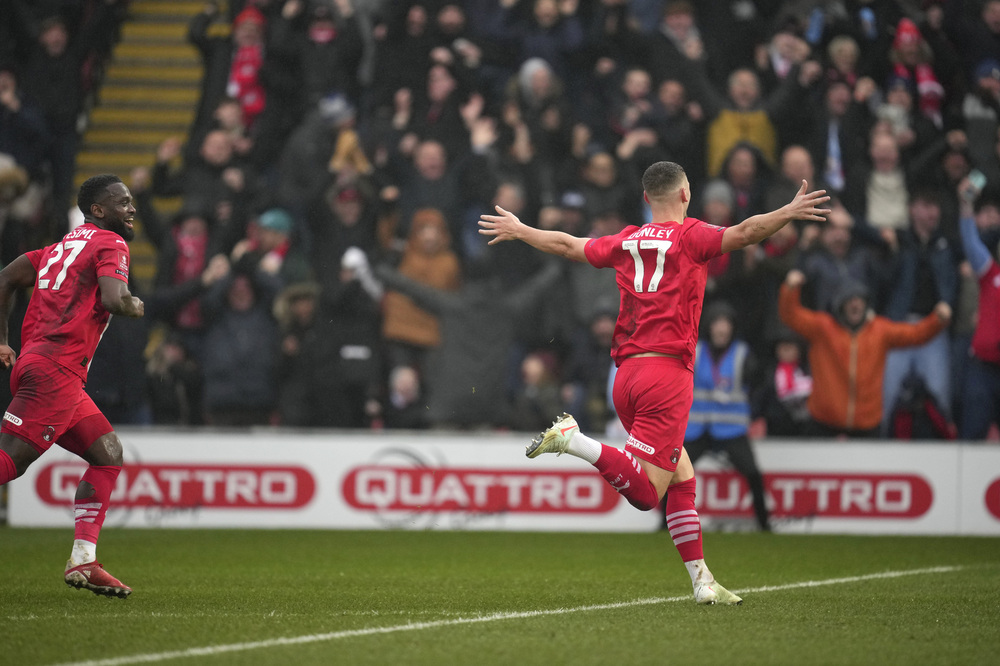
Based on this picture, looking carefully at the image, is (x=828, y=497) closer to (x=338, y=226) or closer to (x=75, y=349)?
(x=338, y=226)

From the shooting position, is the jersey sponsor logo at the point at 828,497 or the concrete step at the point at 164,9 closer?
the jersey sponsor logo at the point at 828,497

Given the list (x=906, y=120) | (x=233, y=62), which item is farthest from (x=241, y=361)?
(x=906, y=120)

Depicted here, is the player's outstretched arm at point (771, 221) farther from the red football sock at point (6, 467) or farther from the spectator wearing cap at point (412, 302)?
the spectator wearing cap at point (412, 302)

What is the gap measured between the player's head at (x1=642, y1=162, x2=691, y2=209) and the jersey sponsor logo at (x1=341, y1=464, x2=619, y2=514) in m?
5.74

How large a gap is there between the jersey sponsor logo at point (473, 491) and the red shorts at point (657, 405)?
5.59 m

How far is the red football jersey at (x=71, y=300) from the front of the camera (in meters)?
6.20

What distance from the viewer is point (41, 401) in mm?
6129

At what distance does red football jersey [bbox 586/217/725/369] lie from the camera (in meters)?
6.00

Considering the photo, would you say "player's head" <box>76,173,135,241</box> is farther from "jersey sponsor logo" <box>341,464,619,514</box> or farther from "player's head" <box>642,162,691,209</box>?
"jersey sponsor logo" <box>341,464,619,514</box>

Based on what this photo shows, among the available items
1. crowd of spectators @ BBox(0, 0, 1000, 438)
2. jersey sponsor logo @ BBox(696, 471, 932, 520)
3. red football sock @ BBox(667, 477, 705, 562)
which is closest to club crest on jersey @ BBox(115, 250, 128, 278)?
red football sock @ BBox(667, 477, 705, 562)

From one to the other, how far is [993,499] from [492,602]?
21.6ft

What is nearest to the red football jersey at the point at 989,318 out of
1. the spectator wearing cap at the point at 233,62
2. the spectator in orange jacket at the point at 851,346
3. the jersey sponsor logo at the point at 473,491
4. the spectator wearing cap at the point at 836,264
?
the spectator in orange jacket at the point at 851,346

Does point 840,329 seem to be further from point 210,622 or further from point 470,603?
point 210,622

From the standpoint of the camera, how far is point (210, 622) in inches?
219
